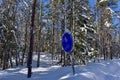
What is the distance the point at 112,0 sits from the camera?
5069cm

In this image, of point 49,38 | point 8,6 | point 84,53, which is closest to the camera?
point 84,53

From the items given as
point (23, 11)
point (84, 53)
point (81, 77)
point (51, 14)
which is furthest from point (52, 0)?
point (81, 77)

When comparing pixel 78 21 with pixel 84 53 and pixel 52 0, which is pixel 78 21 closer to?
pixel 84 53

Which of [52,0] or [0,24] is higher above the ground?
[52,0]

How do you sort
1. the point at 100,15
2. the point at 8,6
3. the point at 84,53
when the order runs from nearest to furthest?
the point at 84,53, the point at 8,6, the point at 100,15

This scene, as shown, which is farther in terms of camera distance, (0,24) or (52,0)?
(52,0)

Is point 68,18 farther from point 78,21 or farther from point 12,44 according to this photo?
point 12,44

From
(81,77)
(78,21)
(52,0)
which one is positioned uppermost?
(52,0)

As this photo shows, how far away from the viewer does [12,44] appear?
36.6 meters

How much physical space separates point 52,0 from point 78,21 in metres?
11.4

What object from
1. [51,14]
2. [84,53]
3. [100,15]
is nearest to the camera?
[84,53]

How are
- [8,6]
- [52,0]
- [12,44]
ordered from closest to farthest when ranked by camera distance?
[8,6] < [12,44] < [52,0]

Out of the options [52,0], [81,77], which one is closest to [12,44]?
[52,0]

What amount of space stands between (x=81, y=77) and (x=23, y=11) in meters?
22.7
